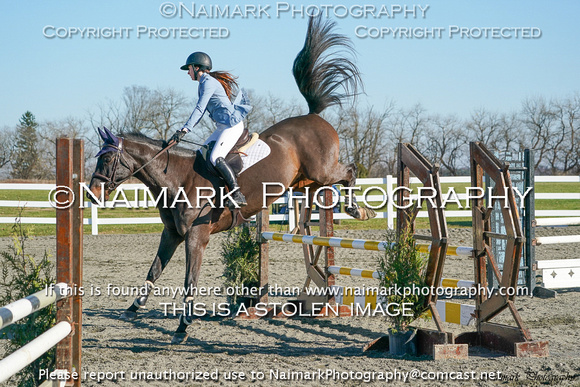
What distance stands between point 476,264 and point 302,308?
90.3 inches

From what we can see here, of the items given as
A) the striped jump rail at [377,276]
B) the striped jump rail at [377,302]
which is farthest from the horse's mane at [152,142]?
the striped jump rail at [377,302]

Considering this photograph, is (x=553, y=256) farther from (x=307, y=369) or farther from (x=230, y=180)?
(x=307, y=369)

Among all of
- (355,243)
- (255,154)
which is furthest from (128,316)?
(355,243)

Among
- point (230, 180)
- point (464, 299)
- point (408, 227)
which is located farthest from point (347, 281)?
point (408, 227)

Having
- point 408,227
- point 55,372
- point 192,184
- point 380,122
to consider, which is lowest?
point 55,372

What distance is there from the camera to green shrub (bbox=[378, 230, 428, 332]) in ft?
14.3

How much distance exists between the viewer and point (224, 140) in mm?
5727

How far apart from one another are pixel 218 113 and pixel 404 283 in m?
2.53

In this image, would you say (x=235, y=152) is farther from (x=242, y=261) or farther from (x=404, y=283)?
(x=404, y=283)

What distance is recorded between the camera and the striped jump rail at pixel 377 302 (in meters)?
5.00

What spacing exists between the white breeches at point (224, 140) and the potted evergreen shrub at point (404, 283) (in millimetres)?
2016

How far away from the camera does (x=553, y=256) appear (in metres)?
10.7

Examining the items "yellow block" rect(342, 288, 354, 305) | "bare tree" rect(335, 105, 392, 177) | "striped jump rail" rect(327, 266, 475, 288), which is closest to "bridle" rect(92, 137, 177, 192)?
"striped jump rail" rect(327, 266, 475, 288)

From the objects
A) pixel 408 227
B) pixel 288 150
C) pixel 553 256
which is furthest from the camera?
pixel 553 256
